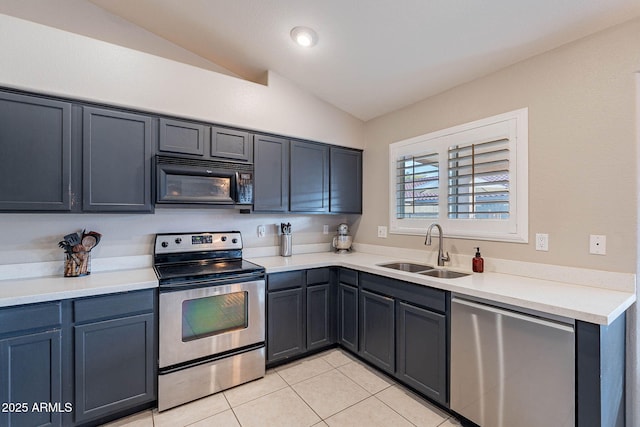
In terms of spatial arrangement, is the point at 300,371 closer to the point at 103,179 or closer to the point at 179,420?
the point at 179,420

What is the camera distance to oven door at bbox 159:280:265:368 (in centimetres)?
201

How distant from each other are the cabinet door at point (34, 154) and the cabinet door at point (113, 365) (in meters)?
0.86

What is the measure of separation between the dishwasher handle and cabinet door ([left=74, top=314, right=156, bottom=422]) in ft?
6.72

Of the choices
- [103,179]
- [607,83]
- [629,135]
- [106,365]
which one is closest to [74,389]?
[106,365]

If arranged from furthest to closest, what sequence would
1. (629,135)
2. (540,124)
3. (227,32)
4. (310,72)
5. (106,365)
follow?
(310,72) < (227,32) < (540,124) < (106,365) < (629,135)

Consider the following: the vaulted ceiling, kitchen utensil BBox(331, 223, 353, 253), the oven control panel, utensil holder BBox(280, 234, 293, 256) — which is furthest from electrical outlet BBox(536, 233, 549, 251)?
the oven control panel

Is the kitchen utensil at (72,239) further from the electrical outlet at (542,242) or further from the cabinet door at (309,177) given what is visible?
the electrical outlet at (542,242)

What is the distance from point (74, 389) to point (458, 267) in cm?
282

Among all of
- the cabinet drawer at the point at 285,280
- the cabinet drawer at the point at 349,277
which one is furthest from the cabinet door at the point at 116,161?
the cabinet drawer at the point at 349,277

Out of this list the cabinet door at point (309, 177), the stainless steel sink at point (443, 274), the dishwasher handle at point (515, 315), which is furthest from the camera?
the cabinet door at point (309, 177)

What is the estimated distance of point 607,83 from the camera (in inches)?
68.2

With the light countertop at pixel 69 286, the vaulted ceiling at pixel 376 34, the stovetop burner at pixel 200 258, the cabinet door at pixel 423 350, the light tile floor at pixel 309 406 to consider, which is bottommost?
the light tile floor at pixel 309 406

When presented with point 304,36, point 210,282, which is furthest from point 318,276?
point 304,36

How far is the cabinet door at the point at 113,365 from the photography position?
1769mm
